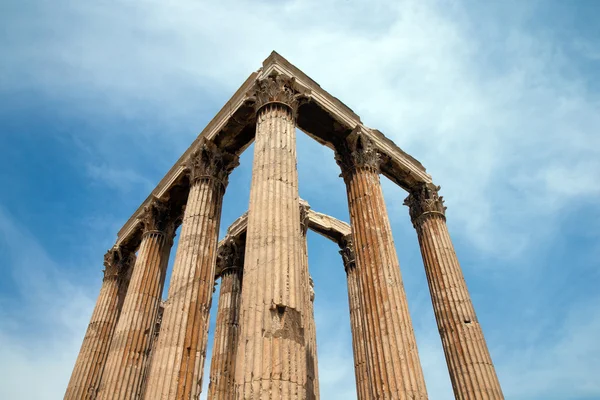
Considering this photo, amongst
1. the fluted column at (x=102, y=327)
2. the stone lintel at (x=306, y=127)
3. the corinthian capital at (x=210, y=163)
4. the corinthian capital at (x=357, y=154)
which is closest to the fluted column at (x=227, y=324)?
the fluted column at (x=102, y=327)

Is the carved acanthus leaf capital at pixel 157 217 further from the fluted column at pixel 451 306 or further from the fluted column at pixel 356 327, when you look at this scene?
the fluted column at pixel 451 306

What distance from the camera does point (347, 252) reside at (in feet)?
69.7

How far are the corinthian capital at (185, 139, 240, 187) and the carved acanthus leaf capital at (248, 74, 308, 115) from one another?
128 inches

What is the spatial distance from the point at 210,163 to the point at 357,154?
5508 millimetres

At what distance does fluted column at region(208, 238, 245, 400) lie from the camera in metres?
17.6

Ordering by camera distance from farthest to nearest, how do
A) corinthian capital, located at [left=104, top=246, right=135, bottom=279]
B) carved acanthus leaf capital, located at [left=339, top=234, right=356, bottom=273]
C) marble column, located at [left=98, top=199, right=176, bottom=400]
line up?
corinthian capital, located at [left=104, top=246, right=135, bottom=279], carved acanthus leaf capital, located at [left=339, top=234, right=356, bottom=273], marble column, located at [left=98, top=199, right=176, bottom=400]

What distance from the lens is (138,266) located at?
55.9 feet

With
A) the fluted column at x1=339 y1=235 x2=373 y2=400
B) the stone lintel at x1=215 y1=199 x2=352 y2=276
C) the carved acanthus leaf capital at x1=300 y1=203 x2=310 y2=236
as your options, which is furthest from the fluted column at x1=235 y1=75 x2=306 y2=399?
the stone lintel at x1=215 y1=199 x2=352 y2=276

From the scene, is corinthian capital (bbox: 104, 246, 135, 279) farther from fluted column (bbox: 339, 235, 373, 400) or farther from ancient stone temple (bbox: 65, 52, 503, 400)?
fluted column (bbox: 339, 235, 373, 400)

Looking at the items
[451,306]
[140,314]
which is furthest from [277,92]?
[451,306]

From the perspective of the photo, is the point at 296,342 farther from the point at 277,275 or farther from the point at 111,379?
the point at 111,379

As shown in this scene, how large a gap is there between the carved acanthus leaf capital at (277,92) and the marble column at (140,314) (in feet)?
25.0

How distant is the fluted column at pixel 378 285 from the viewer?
1110cm

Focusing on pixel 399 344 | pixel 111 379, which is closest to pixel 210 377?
pixel 111 379
